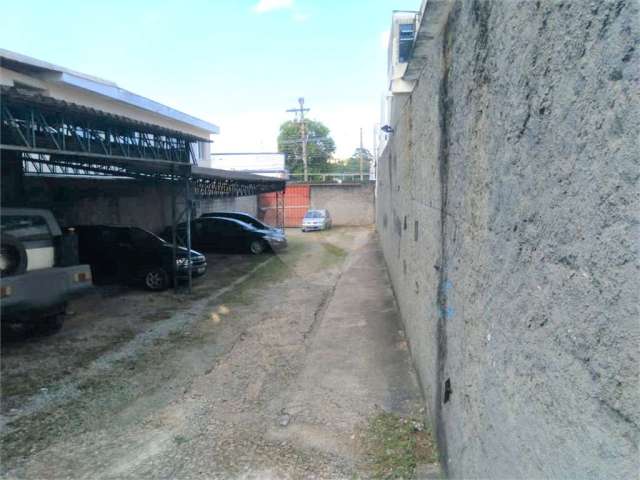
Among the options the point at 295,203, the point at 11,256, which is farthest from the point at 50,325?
the point at 295,203

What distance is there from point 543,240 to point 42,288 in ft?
22.4

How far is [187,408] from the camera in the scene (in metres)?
4.76

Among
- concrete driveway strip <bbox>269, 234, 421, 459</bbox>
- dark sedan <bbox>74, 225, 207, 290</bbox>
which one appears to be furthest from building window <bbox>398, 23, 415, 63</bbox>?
dark sedan <bbox>74, 225, 207, 290</bbox>

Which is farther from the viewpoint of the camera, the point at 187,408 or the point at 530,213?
the point at 187,408

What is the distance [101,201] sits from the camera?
14102 mm

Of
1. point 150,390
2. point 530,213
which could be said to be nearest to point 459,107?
point 530,213

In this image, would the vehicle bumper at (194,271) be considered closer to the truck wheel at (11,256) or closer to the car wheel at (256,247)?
the car wheel at (256,247)

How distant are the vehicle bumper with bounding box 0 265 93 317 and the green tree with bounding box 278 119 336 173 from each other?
52.3m

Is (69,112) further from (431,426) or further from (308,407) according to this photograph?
(431,426)

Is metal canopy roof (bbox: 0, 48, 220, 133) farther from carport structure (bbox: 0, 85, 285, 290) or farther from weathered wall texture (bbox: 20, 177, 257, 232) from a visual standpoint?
weathered wall texture (bbox: 20, 177, 257, 232)

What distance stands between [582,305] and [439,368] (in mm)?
2553

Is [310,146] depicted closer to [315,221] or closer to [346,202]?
[346,202]

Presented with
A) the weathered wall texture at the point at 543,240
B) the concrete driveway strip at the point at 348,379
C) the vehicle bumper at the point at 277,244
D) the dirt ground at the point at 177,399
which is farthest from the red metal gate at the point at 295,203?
the weathered wall texture at the point at 543,240

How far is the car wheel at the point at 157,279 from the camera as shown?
35.5ft
